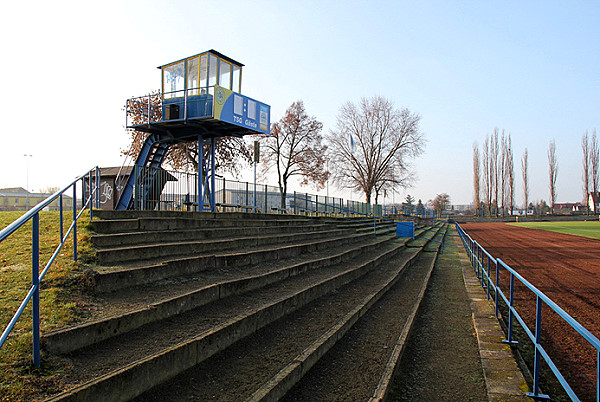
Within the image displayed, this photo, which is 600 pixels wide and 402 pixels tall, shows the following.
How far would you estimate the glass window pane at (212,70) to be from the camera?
14.3 metres

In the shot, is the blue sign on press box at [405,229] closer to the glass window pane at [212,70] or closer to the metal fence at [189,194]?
the metal fence at [189,194]

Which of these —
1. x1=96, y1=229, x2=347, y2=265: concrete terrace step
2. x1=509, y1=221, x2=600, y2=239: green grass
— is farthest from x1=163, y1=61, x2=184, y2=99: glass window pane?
x1=509, y1=221, x2=600, y2=239: green grass

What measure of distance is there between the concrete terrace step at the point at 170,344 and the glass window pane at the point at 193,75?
1095 centimetres

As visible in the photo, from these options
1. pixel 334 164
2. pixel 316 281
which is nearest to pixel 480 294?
pixel 316 281

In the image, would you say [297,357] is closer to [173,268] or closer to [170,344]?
[170,344]

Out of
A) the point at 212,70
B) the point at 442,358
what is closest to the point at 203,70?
the point at 212,70

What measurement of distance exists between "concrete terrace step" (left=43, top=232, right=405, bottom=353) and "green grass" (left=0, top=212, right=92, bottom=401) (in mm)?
198

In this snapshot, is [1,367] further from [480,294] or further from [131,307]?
[480,294]

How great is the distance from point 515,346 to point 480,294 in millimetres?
3226

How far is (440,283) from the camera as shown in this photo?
9.93 m

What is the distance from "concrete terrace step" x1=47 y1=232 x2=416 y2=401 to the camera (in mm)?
2736

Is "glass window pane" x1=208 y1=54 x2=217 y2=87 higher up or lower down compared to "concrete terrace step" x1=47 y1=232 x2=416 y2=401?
higher up

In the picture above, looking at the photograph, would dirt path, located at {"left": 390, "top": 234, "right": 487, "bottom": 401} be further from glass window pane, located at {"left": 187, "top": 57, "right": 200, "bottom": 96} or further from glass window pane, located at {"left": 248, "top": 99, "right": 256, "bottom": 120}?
glass window pane, located at {"left": 187, "top": 57, "right": 200, "bottom": 96}

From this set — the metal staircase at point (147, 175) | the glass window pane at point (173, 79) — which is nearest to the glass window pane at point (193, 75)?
the glass window pane at point (173, 79)
